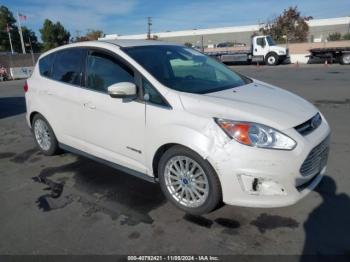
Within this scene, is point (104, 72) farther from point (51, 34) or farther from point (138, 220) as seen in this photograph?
point (51, 34)

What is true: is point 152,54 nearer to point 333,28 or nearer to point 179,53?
point 179,53

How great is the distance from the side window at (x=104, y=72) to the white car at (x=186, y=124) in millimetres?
13

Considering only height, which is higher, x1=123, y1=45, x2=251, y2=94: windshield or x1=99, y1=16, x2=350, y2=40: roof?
x1=99, y1=16, x2=350, y2=40: roof

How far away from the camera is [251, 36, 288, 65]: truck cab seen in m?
28.3

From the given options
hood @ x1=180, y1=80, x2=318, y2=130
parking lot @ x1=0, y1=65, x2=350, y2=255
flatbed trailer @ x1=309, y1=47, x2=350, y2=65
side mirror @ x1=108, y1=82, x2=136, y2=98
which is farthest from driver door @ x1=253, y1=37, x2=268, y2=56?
side mirror @ x1=108, y1=82, x2=136, y2=98

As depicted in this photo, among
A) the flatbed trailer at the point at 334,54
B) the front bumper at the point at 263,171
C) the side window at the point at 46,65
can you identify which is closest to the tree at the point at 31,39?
the flatbed trailer at the point at 334,54

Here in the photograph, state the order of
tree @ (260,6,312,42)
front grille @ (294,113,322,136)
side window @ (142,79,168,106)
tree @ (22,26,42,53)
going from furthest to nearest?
tree @ (22,26,42,53) → tree @ (260,6,312,42) → side window @ (142,79,168,106) → front grille @ (294,113,322,136)

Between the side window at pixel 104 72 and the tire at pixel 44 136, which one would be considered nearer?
the side window at pixel 104 72

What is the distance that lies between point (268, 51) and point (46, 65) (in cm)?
2623

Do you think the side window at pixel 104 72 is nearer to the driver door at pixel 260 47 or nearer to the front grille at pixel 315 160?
the front grille at pixel 315 160

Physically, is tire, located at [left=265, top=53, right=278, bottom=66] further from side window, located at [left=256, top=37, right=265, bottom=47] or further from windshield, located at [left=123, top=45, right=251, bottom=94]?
windshield, located at [left=123, top=45, right=251, bottom=94]

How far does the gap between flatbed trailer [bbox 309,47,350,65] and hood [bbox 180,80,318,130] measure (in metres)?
24.3

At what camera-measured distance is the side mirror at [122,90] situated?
11.5 feet

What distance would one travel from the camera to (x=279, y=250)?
9.41 feet
